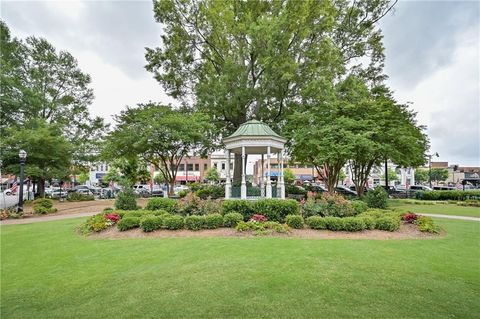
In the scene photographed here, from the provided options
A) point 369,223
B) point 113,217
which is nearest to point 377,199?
point 369,223

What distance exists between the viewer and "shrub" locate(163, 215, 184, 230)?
34.6 ft

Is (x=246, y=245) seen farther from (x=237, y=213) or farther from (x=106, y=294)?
(x=106, y=294)

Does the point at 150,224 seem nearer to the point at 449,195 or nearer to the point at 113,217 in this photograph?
the point at 113,217

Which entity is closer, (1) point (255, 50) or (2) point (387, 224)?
(2) point (387, 224)

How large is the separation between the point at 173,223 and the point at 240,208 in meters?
2.76

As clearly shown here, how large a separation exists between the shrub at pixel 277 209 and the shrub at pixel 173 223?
3038mm

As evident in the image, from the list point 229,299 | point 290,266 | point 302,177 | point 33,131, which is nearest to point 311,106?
point 290,266

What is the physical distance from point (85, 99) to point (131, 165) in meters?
9.84

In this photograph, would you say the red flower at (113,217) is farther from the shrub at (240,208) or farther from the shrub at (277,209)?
the shrub at (277,209)

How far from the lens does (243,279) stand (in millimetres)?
5539

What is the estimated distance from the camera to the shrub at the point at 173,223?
10555 mm

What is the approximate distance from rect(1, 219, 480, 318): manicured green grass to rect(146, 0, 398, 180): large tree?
49.3ft

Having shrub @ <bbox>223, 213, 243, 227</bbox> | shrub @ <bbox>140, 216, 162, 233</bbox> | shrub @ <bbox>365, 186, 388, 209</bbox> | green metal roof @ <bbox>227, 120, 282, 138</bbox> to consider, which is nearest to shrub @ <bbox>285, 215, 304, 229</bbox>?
shrub @ <bbox>223, 213, 243, 227</bbox>

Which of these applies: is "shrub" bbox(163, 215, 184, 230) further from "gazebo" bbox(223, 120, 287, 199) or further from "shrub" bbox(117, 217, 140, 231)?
"gazebo" bbox(223, 120, 287, 199)
